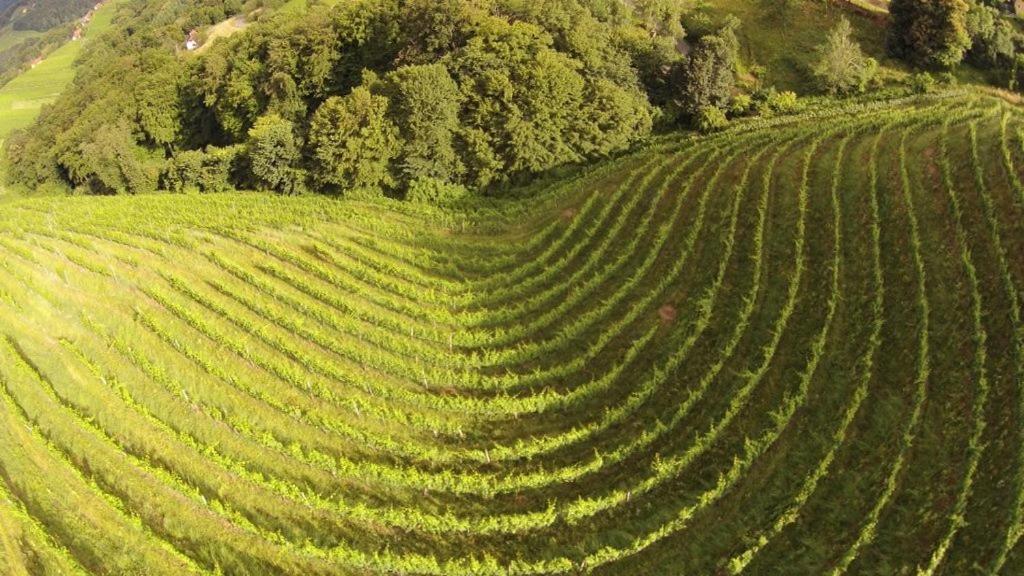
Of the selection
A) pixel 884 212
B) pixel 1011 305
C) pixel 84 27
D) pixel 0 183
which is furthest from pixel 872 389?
pixel 84 27

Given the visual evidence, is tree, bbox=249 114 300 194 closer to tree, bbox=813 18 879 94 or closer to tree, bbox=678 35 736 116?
tree, bbox=678 35 736 116

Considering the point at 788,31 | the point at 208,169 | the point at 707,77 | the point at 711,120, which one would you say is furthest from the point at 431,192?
the point at 788,31

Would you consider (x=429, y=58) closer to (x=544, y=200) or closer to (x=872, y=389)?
(x=544, y=200)

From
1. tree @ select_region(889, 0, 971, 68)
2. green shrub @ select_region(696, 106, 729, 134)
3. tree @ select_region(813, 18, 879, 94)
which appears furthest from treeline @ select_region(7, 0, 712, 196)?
tree @ select_region(889, 0, 971, 68)

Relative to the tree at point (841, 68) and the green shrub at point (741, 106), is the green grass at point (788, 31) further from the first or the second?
the green shrub at point (741, 106)

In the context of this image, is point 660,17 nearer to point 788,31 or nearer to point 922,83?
point 788,31

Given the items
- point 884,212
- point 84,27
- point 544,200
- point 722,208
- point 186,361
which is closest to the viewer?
point 186,361
